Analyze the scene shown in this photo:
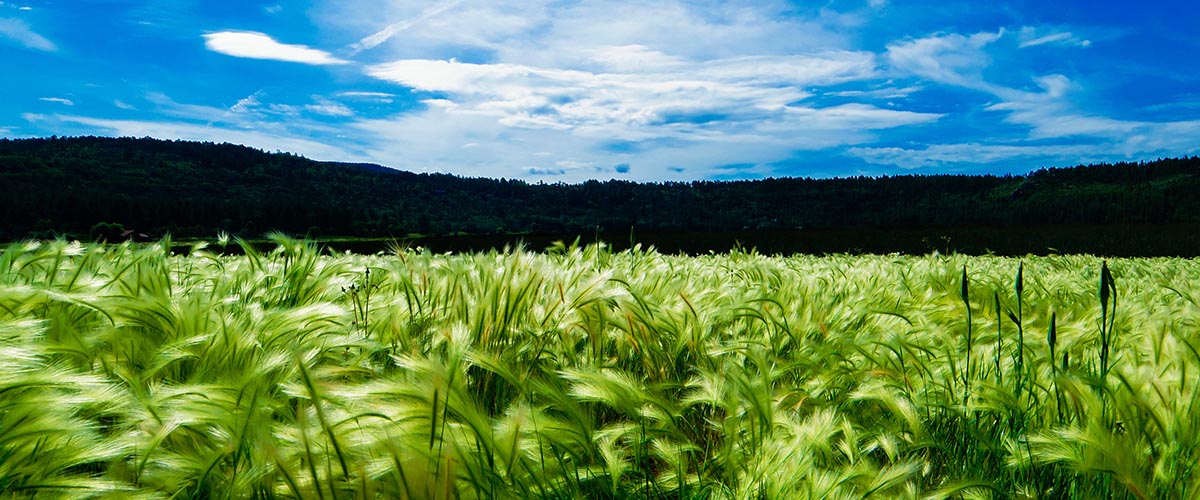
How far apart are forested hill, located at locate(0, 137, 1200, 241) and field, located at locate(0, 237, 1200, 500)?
269 feet

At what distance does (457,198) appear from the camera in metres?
137

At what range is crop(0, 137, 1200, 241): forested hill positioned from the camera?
9219 centimetres

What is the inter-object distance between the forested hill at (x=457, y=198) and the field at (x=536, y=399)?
81.9 m

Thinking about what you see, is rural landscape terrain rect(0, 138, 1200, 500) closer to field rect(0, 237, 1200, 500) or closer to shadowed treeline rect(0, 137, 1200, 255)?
field rect(0, 237, 1200, 500)

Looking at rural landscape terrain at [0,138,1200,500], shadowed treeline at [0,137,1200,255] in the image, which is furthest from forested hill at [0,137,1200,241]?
rural landscape terrain at [0,138,1200,500]

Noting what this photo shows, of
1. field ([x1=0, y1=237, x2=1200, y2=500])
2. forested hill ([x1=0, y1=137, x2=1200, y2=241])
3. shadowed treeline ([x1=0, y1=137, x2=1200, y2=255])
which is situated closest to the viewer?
field ([x1=0, y1=237, x2=1200, y2=500])

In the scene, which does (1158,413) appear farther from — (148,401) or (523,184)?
(523,184)

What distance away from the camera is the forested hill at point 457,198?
9219 cm

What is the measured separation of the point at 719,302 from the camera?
2.88m

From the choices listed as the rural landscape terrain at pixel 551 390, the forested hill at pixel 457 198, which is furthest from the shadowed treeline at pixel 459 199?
the rural landscape terrain at pixel 551 390

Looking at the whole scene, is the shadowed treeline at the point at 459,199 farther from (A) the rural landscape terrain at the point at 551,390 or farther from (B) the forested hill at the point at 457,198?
(A) the rural landscape terrain at the point at 551,390

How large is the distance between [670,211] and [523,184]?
45.9m

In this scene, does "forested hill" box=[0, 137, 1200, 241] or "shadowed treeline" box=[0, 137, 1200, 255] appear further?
"forested hill" box=[0, 137, 1200, 241]

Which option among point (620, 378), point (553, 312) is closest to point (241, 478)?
point (620, 378)
